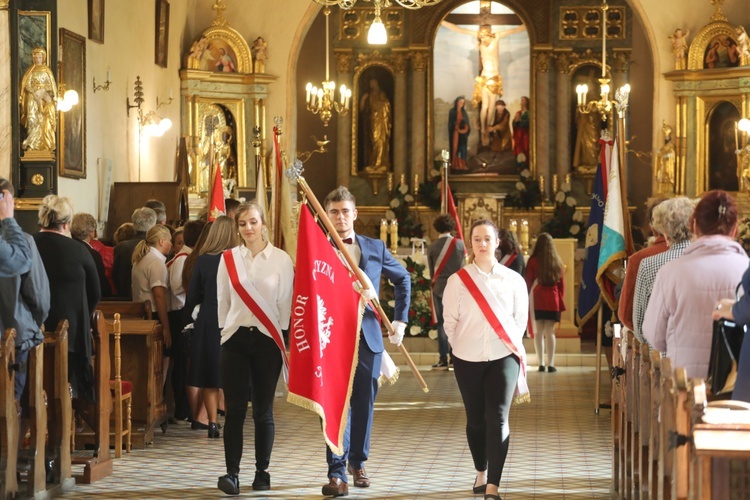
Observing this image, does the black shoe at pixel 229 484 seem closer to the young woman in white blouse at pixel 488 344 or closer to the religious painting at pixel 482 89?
the young woman in white blouse at pixel 488 344

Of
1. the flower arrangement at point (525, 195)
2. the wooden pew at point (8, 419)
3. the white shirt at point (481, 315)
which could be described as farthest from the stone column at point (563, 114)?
the wooden pew at point (8, 419)

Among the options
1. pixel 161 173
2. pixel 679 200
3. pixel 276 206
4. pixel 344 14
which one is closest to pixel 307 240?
pixel 679 200

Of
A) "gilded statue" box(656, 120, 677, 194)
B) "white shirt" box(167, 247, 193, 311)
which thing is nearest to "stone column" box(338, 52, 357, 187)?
"gilded statue" box(656, 120, 677, 194)

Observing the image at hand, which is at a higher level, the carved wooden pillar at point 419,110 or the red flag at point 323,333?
the carved wooden pillar at point 419,110

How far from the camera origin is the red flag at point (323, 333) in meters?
7.05

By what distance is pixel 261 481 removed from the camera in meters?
7.30

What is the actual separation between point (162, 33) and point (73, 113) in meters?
4.07

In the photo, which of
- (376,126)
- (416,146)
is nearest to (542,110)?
(416,146)

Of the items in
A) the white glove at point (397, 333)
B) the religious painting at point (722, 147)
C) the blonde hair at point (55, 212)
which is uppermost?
the religious painting at point (722, 147)

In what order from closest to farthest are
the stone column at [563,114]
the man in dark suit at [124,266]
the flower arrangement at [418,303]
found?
the man in dark suit at [124,266], the flower arrangement at [418,303], the stone column at [563,114]

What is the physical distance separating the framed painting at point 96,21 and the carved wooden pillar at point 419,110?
8.84 m

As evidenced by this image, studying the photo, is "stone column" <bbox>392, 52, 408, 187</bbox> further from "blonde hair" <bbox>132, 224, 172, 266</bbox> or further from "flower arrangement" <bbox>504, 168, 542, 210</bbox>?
"blonde hair" <bbox>132, 224, 172, 266</bbox>

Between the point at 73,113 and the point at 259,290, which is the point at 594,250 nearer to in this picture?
the point at 259,290

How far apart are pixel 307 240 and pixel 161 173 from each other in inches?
419
